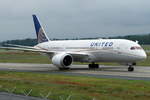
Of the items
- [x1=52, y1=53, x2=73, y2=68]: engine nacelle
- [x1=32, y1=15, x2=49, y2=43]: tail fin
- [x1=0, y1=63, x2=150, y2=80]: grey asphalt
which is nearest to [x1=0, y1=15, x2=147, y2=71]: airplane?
[x1=52, y1=53, x2=73, y2=68]: engine nacelle

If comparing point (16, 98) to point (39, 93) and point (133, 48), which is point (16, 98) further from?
point (133, 48)

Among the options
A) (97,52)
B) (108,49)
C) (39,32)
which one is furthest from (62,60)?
(39,32)

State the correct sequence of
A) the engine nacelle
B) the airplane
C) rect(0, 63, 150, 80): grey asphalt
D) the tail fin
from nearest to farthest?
1. rect(0, 63, 150, 80): grey asphalt
2. the airplane
3. the engine nacelle
4. the tail fin

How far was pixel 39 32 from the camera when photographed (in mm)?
53062

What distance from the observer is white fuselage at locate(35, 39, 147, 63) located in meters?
37.5

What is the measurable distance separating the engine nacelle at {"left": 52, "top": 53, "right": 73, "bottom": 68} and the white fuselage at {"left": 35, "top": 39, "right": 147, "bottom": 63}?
2.16 m

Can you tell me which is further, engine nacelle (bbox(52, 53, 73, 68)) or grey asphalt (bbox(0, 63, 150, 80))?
engine nacelle (bbox(52, 53, 73, 68))

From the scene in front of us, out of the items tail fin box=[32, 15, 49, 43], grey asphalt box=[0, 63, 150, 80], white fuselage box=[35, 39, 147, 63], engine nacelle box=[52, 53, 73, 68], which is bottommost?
grey asphalt box=[0, 63, 150, 80]

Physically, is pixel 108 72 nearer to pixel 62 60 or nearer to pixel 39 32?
pixel 62 60

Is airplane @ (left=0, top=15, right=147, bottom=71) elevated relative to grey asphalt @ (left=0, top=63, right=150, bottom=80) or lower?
elevated

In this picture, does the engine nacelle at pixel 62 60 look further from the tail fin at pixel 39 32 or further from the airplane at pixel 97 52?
the tail fin at pixel 39 32

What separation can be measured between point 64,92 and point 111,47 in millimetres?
19821

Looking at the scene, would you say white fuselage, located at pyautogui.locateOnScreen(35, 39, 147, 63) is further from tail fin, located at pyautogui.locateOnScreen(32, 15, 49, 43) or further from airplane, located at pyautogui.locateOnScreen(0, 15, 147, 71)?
tail fin, located at pyautogui.locateOnScreen(32, 15, 49, 43)

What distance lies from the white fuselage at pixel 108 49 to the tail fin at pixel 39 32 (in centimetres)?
602
